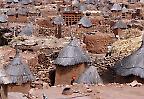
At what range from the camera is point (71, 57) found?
1692 cm

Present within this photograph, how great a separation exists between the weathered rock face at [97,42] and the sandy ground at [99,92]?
9.02 metres

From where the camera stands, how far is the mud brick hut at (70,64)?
16875 millimetres

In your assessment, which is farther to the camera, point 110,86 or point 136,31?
point 136,31

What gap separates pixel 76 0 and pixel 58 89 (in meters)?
33.7

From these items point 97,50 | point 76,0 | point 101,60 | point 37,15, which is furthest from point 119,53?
point 76,0

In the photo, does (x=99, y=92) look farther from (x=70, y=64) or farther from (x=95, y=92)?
(x=70, y=64)

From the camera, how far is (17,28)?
26.3 metres

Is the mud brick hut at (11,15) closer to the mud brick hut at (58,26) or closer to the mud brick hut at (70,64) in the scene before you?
the mud brick hut at (58,26)

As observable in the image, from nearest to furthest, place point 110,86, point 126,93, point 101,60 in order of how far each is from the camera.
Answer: point 126,93 < point 110,86 < point 101,60

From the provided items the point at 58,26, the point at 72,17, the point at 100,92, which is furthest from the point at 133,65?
the point at 72,17

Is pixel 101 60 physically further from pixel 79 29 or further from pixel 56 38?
pixel 79 29

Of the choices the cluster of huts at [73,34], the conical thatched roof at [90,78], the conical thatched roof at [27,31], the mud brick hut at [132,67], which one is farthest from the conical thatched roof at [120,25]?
the conical thatched roof at [90,78]

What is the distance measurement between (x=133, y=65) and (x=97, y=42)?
6.34m

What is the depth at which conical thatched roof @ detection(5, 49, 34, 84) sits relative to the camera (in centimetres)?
1523
